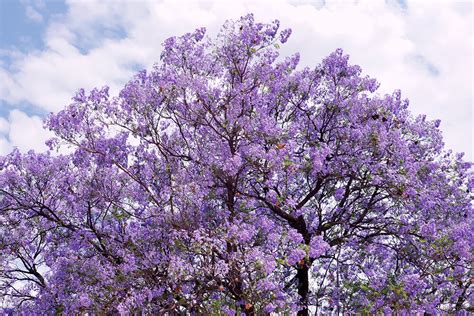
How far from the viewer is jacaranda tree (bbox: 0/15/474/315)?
1023 centimetres

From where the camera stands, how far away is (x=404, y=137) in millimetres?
12648

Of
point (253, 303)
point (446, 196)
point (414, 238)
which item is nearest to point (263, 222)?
→ point (253, 303)

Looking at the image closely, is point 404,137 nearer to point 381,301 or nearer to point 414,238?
point 414,238

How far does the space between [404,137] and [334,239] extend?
269cm

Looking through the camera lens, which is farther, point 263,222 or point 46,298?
point 46,298

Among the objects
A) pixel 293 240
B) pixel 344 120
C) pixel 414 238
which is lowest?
pixel 293 240

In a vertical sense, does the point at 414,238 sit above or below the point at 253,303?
above

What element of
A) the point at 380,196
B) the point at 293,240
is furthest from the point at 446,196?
the point at 293,240

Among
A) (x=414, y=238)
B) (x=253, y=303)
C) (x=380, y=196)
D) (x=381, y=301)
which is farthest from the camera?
(x=380, y=196)

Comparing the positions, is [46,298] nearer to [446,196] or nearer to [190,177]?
[190,177]

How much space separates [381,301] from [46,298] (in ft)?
21.4

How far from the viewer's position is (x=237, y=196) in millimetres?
10992

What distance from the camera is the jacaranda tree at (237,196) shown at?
10.2m

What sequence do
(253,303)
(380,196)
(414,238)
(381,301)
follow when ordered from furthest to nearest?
(380,196) → (414,238) → (381,301) → (253,303)
